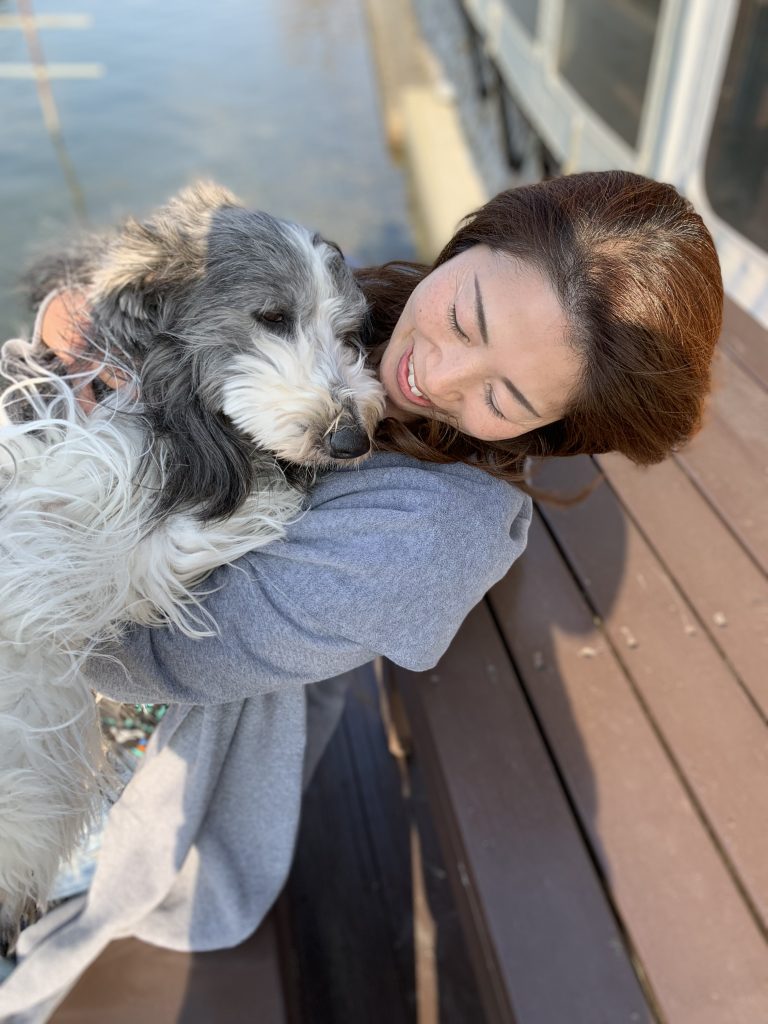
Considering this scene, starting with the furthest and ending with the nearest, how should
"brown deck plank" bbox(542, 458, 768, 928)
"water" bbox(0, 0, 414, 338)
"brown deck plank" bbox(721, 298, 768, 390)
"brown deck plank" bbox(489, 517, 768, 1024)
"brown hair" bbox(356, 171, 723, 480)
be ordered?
1. "water" bbox(0, 0, 414, 338)
2. "brown deck plank" bbox(721, 298, 768, 390)
3. "brown deck plank" bbox(542, 458, 768, 928)
4. "brown deck plank" bbox(489, 517, 768, 1024)
5. "brown hair" bbox(356, 171, 723, 480)

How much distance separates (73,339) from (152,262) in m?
0.21

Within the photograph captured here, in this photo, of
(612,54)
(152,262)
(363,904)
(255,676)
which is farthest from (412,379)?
(612,54)

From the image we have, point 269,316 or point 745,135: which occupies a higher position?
point 269,316

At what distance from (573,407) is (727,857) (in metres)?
0.89

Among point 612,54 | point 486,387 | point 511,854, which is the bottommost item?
point 511,854

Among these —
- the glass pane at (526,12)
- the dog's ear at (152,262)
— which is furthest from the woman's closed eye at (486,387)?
the glass pane at (526,12)

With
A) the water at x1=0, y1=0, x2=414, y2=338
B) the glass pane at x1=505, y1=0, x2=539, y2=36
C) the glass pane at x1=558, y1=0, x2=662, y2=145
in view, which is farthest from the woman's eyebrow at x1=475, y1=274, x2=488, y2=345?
the water at x1=0, y1=0, x2=414, y2=338

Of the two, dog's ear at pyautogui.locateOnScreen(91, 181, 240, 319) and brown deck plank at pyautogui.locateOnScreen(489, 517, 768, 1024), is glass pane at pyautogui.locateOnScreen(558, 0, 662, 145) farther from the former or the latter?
dog's ear at pyautogui.locateOnScreen(91, 181, 240, 319)

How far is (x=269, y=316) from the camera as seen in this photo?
4.38 ft

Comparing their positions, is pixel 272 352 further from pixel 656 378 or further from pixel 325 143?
pixel 325 143

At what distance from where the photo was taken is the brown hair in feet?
3.83

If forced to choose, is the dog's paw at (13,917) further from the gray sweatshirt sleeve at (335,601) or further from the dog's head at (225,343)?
the dog's head at (225,343)

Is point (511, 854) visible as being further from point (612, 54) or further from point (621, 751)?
point (612, 54)

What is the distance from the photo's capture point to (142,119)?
9.45 m
